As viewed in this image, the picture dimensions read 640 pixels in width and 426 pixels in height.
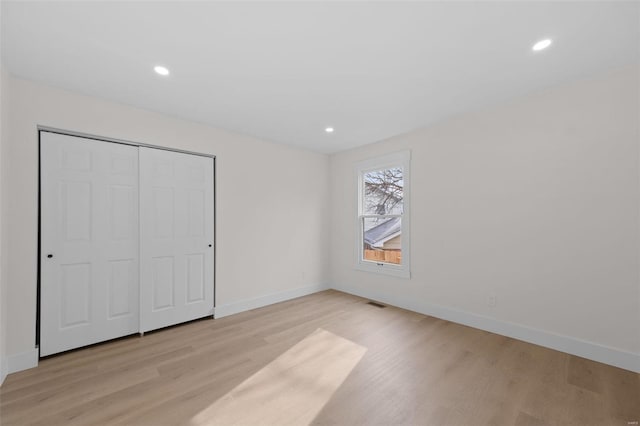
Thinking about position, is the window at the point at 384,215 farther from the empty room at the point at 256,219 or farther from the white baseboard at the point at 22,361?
the white baseboard at the point at 22,361

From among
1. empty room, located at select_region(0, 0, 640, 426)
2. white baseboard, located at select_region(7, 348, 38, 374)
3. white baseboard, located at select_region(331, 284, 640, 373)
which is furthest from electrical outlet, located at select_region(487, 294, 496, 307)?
white baseboard, located at select_region(7, 348, 38, 374)

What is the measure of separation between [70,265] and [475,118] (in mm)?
4677

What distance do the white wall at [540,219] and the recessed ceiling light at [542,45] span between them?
90 cm

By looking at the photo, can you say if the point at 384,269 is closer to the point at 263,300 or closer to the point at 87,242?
the point at 263,300

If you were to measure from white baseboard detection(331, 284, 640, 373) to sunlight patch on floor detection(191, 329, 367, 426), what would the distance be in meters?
1.35

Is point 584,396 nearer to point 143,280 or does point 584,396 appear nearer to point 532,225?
point 532,225

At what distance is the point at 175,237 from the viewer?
317 cm

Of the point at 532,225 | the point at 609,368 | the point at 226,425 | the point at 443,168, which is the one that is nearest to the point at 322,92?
the point at 443,168

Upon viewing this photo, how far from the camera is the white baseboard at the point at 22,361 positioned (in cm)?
216

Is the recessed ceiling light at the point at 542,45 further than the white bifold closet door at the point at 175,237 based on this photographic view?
No

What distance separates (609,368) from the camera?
2182 mm

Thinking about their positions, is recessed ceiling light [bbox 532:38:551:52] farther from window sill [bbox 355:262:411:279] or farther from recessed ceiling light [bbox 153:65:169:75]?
recessed ceiling light [bbox 153:65:169:75]

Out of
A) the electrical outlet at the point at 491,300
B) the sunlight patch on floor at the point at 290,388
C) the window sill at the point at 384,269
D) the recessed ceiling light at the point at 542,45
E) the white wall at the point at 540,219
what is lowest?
the sunlight patch on floor at the point at 290,388

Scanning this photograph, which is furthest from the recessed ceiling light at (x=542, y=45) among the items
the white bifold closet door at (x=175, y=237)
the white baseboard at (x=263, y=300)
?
the white baseboard at (x=263, y=300)
